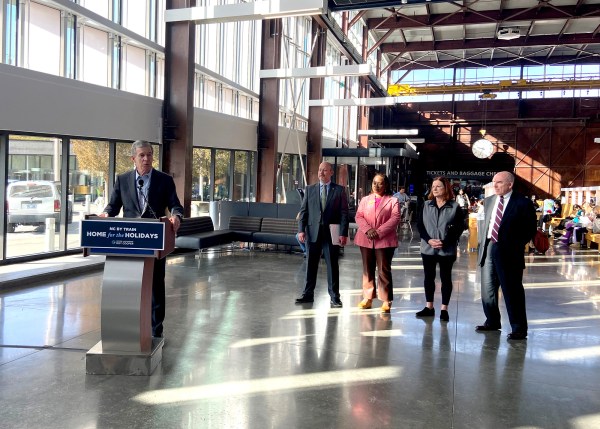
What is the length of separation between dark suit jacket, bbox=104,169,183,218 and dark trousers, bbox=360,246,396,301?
234cm

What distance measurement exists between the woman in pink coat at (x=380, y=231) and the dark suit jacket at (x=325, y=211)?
19 cm

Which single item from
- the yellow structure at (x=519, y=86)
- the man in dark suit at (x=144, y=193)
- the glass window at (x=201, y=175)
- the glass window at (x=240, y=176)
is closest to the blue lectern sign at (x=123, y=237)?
the man in dark suit at (x=144, y=193)

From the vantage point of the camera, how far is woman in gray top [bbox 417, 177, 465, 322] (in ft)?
17.7

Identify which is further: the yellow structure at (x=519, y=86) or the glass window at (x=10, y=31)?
the yellow structure at (x=519, y=86)

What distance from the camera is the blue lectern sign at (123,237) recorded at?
3566mm

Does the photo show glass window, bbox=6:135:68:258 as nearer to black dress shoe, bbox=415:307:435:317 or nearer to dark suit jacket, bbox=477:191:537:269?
black dress shoe, bbox=415:307:435:317

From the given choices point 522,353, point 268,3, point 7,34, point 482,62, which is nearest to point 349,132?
point 482,62

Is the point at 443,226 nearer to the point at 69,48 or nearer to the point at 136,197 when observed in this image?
the point at 136,197

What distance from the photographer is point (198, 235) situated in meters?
9.55

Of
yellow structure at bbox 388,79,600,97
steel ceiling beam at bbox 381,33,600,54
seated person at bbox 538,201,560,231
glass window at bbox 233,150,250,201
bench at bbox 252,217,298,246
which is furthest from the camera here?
yellow structure at bbox 388,79,600,97

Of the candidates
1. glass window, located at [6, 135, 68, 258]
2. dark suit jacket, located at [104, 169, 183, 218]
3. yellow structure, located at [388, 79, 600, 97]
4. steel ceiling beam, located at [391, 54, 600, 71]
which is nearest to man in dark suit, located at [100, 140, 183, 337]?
dark suit jacket, located at [104, 169, 183, 218]

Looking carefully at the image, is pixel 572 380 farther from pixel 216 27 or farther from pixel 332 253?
pixel 216 27

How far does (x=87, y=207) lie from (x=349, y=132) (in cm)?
1816

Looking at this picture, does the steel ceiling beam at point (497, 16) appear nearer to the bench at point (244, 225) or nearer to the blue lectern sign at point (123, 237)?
the bench at point (244, 225)
